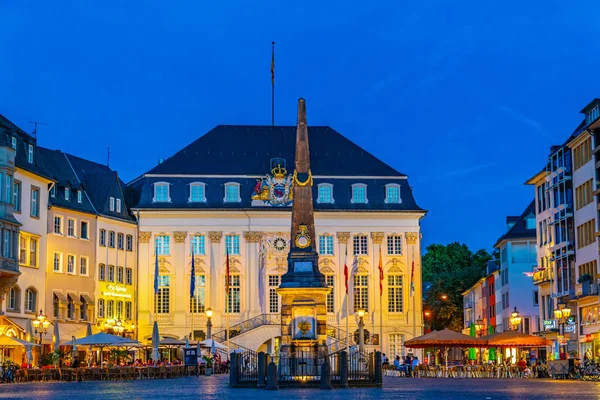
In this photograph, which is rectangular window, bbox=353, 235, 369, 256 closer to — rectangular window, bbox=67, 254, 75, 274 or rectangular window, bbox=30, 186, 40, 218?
rectangular window, bbox=67, 254, 75, 274

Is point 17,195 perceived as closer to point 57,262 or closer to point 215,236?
Result: point 57,262

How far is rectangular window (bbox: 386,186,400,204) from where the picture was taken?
307 feet

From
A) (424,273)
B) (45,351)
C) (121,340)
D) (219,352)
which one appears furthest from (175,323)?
(424,273)

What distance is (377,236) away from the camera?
306 ft

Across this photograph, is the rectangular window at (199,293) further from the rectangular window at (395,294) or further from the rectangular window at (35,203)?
the rectangular window at (35,203)

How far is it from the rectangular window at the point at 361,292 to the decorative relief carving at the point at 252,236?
7987 millimetres

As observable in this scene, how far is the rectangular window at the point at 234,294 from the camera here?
92.1m

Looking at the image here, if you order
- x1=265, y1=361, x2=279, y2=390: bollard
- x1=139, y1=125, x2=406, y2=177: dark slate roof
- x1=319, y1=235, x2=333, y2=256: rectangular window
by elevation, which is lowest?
x1=265, y1=361, x2=279, y2=390: bollard

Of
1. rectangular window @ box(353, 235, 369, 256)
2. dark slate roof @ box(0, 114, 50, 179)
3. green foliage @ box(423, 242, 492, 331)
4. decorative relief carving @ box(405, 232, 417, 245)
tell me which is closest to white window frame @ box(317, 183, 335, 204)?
rectangular window @ box(353, 235, 369, 256)

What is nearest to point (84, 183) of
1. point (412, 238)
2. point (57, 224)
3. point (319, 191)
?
point (57, 224)

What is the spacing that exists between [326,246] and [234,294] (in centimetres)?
A: 795

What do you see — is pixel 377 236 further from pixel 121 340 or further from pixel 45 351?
pixel 121 340

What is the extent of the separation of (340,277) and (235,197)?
10072 millimetres

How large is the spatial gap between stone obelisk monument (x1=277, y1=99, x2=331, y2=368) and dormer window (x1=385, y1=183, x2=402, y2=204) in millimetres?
38807
